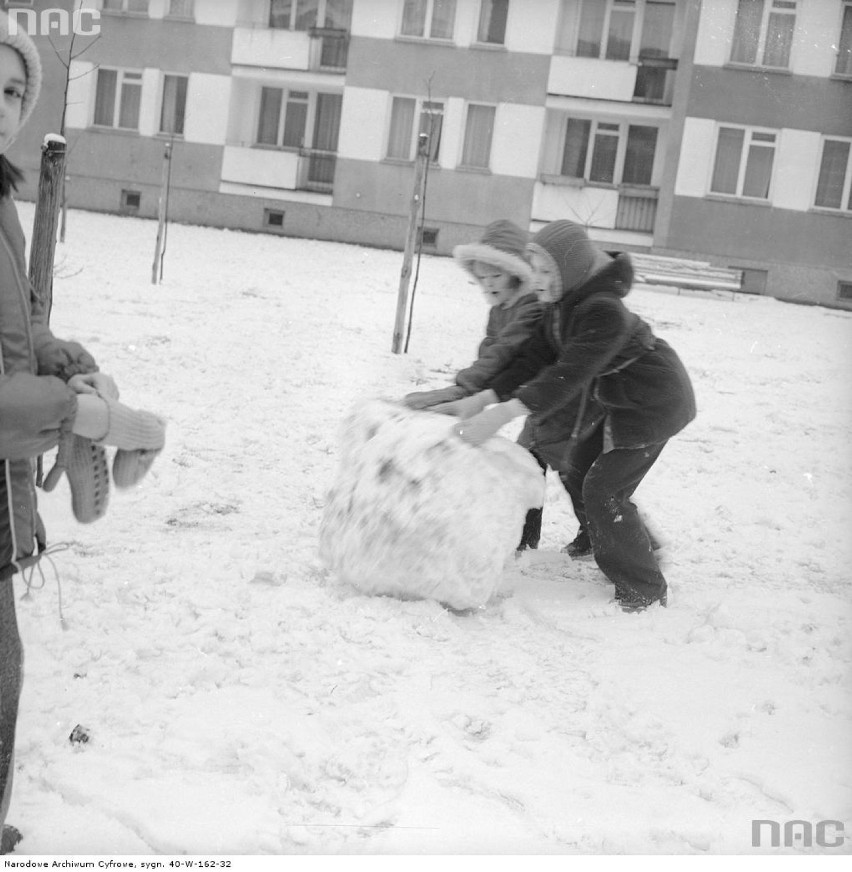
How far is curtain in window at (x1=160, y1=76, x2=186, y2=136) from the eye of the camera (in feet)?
12.3

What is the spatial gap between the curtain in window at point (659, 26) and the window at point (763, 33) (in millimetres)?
503

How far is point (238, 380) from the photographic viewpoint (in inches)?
155

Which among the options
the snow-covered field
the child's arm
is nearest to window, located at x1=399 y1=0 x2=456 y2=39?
the snow-covered field

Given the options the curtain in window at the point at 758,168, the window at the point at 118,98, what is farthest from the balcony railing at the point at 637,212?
the window at the point at 118,98

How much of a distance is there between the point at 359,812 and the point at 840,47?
2.65 metres

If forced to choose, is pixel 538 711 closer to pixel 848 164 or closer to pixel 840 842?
pixel 840 842

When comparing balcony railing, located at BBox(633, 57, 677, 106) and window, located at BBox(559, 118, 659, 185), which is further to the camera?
balcony railing, located at BBox(633, 57, 677, 106)

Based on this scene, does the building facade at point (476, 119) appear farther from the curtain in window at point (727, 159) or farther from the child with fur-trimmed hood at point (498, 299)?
the child with fur-trimmed hood at point (498, 299)

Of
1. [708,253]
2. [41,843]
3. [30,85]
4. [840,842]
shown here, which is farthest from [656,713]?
[708,253]

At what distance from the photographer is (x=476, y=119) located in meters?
5.89

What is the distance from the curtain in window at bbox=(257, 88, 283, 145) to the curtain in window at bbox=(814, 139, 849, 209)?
3.16 meters

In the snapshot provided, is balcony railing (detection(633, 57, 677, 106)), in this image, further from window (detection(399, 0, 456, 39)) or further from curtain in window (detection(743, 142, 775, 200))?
window (detection(399, 0, 456, 39))

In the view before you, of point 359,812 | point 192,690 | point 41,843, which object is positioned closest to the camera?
point 41,843

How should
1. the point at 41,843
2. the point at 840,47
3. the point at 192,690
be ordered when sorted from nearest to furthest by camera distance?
the point at 41,843, the point at 192,690, the point at 840,47
